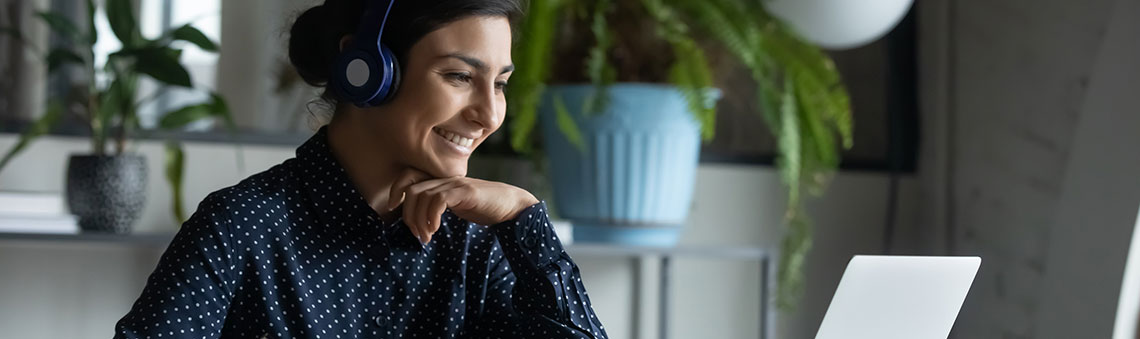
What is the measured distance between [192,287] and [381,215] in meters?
0.21

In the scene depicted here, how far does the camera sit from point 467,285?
1210mm

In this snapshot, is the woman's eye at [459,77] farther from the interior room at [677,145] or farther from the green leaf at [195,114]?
the green leaf at [195,114]

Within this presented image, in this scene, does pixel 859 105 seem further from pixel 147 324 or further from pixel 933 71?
pixel 147 324

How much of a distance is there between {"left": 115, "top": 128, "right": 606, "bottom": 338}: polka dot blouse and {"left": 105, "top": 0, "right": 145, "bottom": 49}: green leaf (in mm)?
760

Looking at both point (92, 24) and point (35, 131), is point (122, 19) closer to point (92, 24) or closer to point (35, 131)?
point (92, 24)

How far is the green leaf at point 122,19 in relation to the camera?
5.75ft

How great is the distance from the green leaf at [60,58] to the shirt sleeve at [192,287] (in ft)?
2.70

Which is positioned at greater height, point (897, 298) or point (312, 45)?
point (312, 45)

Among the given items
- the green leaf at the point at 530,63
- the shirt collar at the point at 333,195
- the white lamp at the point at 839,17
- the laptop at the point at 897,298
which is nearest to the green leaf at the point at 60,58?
the green leaf at the point at 530,63

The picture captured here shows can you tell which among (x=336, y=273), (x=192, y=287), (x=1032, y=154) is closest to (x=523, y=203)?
(x=336, y=273)

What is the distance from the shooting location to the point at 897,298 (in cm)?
92

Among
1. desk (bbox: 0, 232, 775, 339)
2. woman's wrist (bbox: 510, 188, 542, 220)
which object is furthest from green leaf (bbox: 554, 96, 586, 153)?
woman's wrist (bbox: 510, 188, 542, 220)

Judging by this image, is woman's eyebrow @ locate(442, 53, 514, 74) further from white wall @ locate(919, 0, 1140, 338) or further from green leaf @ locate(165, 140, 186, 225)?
white wall @ locate(919, 0, 1140, 338)

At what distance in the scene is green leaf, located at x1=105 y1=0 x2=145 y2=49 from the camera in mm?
1752
